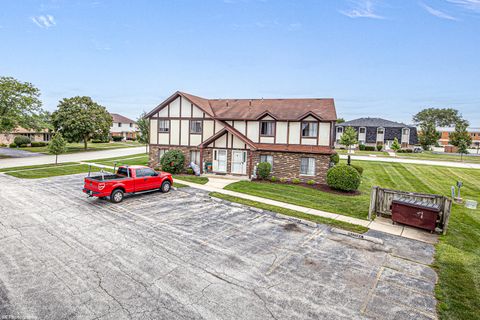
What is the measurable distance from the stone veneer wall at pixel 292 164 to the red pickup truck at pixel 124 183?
363 inches

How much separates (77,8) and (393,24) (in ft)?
107

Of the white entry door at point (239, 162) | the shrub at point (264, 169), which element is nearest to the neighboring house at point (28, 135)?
the white entry door at point (239, 162)

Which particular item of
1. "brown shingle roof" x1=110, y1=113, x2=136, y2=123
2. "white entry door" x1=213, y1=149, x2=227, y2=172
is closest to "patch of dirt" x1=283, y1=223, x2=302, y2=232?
"white entry door" x1=213, y1=149, x2=227, y2=172

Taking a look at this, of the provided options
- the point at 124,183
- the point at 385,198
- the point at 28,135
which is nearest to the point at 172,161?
the point at 124,183

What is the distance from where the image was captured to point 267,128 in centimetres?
2408

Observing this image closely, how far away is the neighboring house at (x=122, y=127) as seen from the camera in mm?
78562

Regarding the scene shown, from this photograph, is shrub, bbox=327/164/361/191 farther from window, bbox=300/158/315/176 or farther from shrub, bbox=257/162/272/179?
shrub, bbox=257/162/272/179

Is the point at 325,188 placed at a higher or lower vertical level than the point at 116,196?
lower

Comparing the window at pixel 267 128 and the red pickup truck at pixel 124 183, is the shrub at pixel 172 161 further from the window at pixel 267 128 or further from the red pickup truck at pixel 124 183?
the window at pixel 267 128

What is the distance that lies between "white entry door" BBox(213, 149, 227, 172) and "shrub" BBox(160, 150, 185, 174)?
3.09 meters

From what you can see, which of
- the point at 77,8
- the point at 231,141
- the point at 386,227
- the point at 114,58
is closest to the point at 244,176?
the point at 231,141

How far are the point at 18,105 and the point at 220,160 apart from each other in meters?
33.4

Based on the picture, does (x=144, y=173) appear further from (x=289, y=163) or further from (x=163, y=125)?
(x=289, y=163)

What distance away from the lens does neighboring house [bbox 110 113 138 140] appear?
78562 millimetres
